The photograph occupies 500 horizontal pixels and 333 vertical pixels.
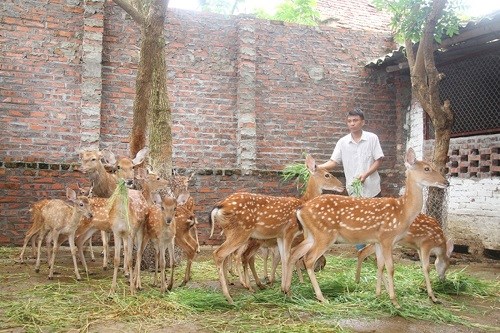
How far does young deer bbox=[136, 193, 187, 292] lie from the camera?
18.8 feet

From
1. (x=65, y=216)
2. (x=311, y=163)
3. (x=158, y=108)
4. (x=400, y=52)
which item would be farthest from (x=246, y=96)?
(x=65, y=216)

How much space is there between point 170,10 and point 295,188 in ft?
14.7

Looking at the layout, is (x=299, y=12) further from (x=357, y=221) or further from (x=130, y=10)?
(x=357, y=221)

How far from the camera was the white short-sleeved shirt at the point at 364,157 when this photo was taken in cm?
746

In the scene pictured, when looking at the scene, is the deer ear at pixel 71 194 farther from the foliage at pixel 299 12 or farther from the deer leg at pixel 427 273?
the foliage at pixel 299 12

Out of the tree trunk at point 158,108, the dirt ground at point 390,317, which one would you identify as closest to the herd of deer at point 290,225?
the dirt ground at point 390,317

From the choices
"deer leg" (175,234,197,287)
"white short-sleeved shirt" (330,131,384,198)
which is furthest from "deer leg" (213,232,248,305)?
"white short-sleeved shirt" (330,131,384,198)

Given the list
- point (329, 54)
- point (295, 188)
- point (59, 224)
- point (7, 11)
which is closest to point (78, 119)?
point (7, 11)

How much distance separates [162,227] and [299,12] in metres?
14.3

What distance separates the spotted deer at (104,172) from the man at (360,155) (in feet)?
8.74

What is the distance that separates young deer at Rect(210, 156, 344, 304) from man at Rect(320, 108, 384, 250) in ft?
5.31

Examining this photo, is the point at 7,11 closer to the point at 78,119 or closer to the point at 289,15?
the point at 78,119

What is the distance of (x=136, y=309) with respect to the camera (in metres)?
5.10

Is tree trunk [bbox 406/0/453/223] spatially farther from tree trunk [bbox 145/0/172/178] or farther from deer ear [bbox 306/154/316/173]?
tree trunk [bbox 145/0/172/178]
